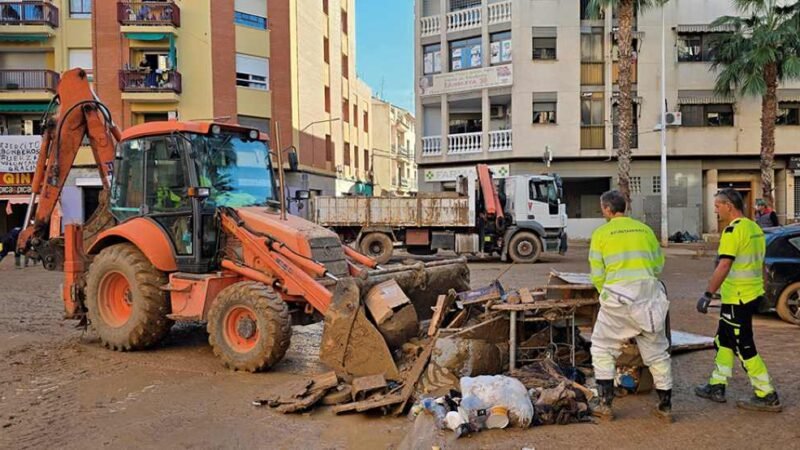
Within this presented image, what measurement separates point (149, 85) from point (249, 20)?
5.97 meters

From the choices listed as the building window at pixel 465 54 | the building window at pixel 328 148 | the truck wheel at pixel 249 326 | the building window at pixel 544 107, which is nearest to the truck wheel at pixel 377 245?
the building window at pixel 544 107

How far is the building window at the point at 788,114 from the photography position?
90.6 feet

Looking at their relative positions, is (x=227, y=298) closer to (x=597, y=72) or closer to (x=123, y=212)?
(x=123, y=212)

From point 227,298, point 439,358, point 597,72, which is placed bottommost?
point 439,358

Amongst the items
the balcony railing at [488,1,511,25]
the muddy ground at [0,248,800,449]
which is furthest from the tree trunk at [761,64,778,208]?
the muddy ground at [0,248,800,449]

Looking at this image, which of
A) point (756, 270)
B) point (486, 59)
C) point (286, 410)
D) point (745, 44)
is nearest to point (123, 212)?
point (286, 410)

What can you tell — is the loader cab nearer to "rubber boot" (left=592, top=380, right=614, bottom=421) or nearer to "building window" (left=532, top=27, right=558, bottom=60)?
"rubber boot" (left=592, top=380, right=614, bottom=421)

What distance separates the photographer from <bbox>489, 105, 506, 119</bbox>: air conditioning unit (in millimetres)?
29344

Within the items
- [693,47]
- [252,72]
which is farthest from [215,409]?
[693,47]

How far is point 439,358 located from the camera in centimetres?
548

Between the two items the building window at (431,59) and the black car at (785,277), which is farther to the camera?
the building window at (431,59)

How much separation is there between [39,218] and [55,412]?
3.96 m

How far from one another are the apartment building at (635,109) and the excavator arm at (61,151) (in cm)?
2105

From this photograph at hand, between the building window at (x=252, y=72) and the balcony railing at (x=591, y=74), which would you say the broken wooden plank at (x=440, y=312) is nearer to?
the balcony railing at (x=591, y=74)
